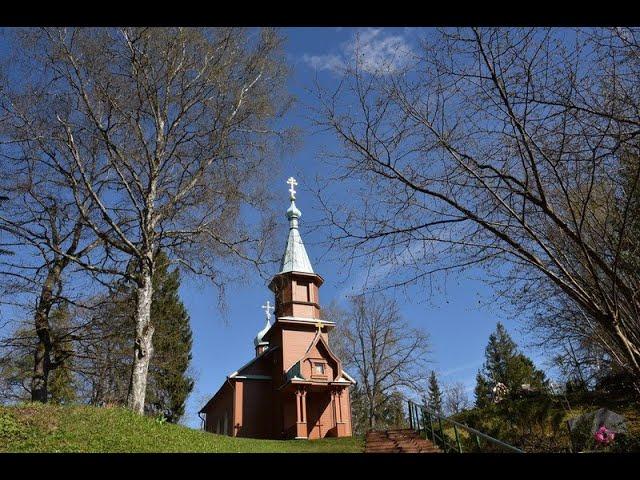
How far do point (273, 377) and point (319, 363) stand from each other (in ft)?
8.54

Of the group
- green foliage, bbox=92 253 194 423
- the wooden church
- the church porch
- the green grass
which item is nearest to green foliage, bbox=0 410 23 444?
the green grass

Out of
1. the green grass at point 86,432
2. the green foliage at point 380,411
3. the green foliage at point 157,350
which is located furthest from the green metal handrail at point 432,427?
the green foliage at point 380,411

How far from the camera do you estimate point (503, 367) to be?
147ft

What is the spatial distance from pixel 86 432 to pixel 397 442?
871 cm

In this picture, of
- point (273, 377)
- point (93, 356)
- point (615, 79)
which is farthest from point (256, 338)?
point (615, 79)

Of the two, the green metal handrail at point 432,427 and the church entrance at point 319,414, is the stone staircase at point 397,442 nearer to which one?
the green metal handrail at point 432,427

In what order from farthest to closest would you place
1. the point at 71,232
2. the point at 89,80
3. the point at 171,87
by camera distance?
the point at 71,232 < the point at 171,87 < the point at 89,80

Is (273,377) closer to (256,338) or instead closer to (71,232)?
(256,338)

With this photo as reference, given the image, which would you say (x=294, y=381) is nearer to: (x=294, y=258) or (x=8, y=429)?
(x=294, y=258)

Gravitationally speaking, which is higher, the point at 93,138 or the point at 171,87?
the point at 171,87

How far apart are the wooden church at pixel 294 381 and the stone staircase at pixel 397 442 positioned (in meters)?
5.58

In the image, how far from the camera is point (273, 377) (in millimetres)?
23234

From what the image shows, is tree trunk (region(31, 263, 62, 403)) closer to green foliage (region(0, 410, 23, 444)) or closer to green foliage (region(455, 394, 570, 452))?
green foliage (region(0, 410, 23, 444))

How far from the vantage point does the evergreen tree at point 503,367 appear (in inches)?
1399
